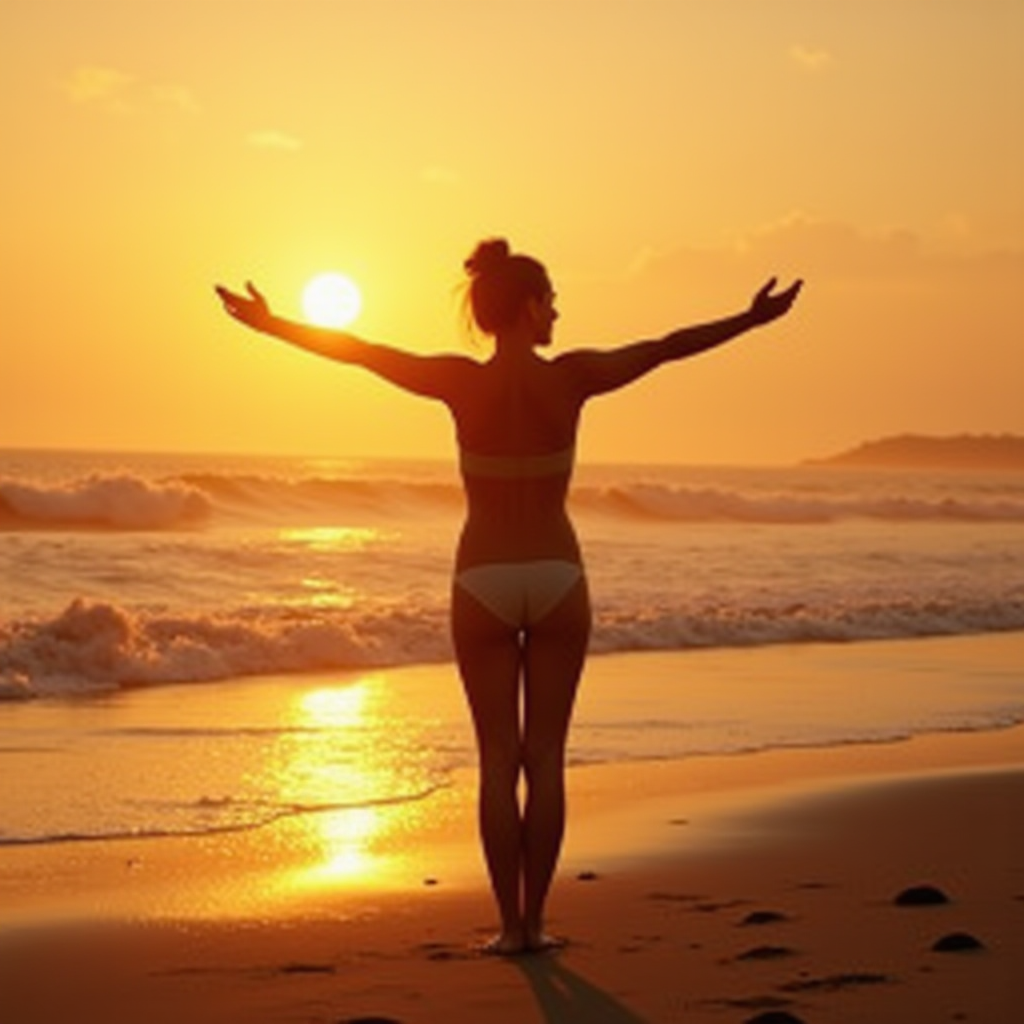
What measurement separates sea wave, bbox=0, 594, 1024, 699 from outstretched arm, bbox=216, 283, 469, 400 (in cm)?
1033

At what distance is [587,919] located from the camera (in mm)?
7184

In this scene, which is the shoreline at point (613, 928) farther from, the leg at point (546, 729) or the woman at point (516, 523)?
the woman at point (516, 523)

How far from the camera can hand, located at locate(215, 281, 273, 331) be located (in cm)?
641

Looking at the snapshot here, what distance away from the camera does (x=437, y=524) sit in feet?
177

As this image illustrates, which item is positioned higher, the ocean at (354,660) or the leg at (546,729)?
the leg at (546,729)

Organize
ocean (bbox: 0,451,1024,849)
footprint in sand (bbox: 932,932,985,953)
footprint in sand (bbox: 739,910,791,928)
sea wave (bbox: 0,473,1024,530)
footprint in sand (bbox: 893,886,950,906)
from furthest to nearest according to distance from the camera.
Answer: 1. sea wave (bbox: 0,473,1024,530)
2. ocean (bbox: 0,451,1024,849)
3. footprint in sand (bbox: 893,886,950,906)
4. footprint in sand (bbox: 739,910,791,928)
5. footprint in sand (bbox: 932,932,985,953)

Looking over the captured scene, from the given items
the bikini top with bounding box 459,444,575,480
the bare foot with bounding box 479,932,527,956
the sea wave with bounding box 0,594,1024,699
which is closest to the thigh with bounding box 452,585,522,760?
the bikini top with bounding box 459,444,575,480

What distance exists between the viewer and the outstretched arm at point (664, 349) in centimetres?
639

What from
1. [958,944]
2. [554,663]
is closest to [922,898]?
[958,944]

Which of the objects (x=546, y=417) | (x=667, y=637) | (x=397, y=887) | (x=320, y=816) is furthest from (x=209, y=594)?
(x=546, y=417)

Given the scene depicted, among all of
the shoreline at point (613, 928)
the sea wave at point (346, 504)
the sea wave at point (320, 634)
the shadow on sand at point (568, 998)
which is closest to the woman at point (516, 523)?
the shadow on sand at point (568, 998)

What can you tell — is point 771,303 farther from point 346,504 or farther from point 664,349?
point 346,504

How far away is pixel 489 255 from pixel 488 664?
48.2 inches

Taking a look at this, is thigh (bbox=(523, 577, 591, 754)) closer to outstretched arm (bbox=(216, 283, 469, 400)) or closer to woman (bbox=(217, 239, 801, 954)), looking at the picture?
woman (bbox=(217, 239, 801, 954))
